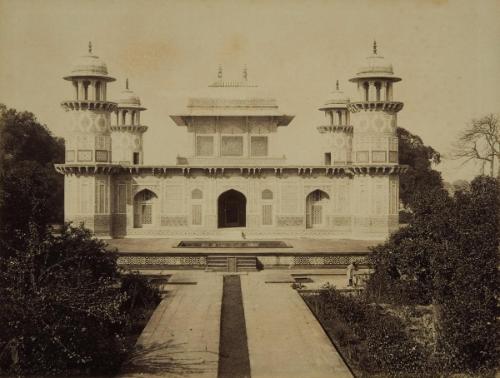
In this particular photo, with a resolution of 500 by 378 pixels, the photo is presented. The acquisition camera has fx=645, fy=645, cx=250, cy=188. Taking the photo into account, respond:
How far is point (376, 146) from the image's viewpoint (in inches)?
1145

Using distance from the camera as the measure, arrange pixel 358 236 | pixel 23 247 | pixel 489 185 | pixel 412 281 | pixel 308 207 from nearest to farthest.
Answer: pixel 23 247 → pixel 489 185 → pixel 412 281 → pixel 358 236 → pixel 308 207

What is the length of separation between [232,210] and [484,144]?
13235mm

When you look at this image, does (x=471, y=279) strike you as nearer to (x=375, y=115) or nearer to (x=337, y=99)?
(x=375, y=115)

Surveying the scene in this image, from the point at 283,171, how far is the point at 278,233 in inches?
118

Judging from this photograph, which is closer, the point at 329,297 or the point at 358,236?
the point at 329,297

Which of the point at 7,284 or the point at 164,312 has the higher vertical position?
the point at 7,284

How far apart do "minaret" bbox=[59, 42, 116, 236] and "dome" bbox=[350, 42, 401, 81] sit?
11380mm

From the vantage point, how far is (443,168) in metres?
50.4

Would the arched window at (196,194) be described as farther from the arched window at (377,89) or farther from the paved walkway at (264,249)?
the arched window at (377,89)

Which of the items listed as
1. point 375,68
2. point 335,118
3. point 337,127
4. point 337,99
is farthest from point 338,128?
point 375,68

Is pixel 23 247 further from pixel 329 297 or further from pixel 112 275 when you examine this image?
pixel 329 297

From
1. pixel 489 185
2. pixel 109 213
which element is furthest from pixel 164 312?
pixel 109 213

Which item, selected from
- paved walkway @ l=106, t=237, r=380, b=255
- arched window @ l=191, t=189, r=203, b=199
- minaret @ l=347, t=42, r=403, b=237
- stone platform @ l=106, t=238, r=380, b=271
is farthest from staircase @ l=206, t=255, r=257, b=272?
arched window @ l=191, t=189, r=203, b=199

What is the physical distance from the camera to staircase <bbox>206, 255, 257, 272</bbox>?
21.6m
